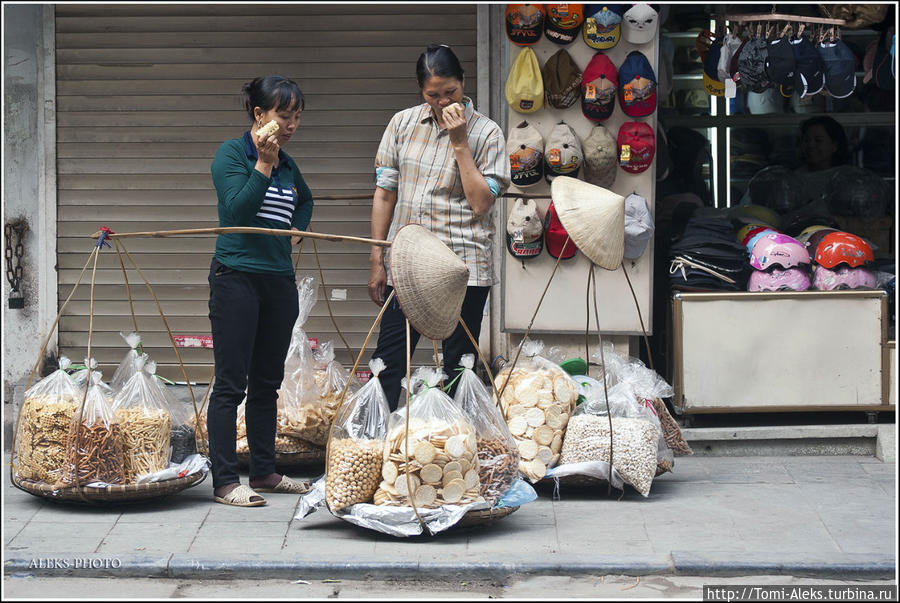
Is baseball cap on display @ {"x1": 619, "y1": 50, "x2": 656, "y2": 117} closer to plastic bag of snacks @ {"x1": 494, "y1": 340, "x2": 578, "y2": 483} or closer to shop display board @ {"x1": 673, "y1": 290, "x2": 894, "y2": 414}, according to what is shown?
shop display board @ {"x1": 673, "y1": 290, "x2": 894, "y2": 414}

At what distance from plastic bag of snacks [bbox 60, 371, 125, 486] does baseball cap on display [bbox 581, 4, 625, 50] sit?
10.8 ft

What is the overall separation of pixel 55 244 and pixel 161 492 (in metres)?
2.61

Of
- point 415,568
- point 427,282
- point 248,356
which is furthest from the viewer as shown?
point 248,356

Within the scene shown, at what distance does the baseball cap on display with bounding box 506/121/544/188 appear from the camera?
604cm

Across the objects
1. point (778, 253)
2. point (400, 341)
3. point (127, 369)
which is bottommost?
point (127, 369)

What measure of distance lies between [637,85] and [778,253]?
4.10 ft

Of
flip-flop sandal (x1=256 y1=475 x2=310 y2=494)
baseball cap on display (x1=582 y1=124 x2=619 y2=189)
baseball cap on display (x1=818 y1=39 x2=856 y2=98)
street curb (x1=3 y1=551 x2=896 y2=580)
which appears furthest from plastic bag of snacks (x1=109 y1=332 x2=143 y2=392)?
baseball cap on display (x1=818 y1=39 x2=856 y2=98)

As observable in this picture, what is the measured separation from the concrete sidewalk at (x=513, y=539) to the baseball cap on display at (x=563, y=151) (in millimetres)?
1856

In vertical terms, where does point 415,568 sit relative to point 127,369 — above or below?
below

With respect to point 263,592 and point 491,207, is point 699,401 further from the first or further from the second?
point 263,592

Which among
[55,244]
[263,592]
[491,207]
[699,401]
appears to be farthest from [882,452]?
[55,244]

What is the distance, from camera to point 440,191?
4969mm

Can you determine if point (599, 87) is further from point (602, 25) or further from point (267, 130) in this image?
point (267, 130)

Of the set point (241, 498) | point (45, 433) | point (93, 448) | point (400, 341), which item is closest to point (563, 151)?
point (400, 341)
